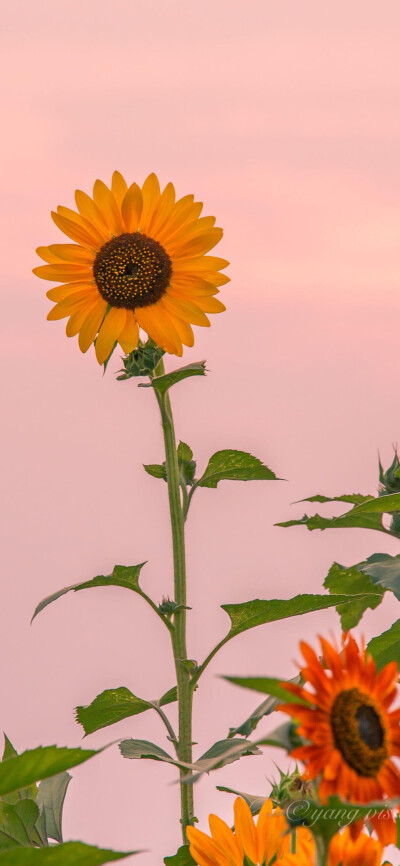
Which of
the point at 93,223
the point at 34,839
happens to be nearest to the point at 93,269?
the point at 93,223

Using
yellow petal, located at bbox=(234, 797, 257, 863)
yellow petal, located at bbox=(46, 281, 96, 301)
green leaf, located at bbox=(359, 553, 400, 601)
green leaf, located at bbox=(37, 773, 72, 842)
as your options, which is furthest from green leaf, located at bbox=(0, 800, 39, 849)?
yellow petal, located at bbox=(46, 281, 96, 301)

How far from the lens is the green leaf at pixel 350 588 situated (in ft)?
2.76

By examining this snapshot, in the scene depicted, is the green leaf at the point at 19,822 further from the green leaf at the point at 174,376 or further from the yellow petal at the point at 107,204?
the yellow petal at the point at 107,204

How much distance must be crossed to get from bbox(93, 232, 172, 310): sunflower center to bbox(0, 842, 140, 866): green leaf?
0.47m

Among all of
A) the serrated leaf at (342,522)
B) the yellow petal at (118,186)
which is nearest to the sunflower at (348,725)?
the serrated leaf at (342,522)

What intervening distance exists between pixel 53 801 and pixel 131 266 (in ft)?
1.19

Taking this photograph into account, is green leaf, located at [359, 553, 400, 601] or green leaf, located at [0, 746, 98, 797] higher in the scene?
green leaf, located at [359, 553, 400, 601]

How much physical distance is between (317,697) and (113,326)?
0.46m

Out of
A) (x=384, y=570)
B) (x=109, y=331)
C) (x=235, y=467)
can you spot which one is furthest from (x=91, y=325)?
(x=384, y=570)

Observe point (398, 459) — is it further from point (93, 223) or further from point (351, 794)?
point (351, 794)

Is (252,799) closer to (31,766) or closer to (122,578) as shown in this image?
(122,578)

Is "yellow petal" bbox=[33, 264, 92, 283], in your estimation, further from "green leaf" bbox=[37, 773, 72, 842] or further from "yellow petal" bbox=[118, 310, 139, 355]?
"green leaf" bbox=[37, 773, 72, 842]

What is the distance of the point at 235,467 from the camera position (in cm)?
75

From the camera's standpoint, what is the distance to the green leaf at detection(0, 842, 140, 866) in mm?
318
